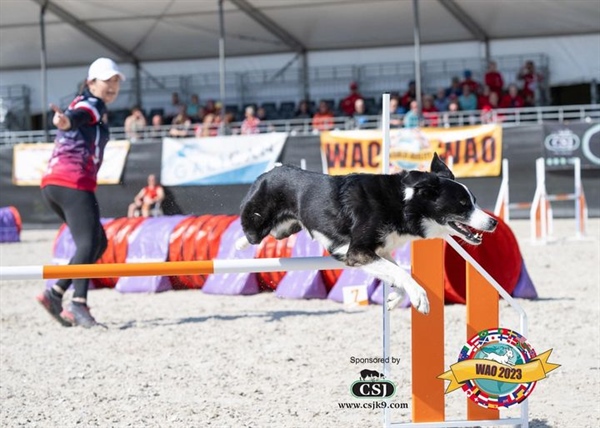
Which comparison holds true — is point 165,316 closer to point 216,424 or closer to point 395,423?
point 216,424

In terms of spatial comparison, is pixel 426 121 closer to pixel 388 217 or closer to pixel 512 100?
pixel 512 100

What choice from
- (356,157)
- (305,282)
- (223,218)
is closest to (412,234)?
(305,282)

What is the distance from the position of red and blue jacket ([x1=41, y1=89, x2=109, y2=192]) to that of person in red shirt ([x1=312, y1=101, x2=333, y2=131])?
1088 cm

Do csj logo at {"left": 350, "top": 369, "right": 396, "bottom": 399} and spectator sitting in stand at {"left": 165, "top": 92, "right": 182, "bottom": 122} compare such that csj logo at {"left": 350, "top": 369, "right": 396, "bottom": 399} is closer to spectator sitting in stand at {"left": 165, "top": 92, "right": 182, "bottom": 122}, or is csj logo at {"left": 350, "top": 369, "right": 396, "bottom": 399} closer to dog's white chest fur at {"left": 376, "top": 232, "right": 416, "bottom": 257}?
dog's white chest fur at {"left": 376, "top": 232, "right": 416, "bottom": 257}

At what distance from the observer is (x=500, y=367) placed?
328cm

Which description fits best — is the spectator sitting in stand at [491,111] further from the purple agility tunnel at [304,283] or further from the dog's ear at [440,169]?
the dog's ear at [440,169]

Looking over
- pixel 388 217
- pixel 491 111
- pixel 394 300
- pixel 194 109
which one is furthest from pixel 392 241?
pixel 194 109

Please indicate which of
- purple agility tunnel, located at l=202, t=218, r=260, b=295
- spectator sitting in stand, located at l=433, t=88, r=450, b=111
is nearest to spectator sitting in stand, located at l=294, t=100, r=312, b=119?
spectator sitting in stand, located at l=433, t=88, r=450, b=111

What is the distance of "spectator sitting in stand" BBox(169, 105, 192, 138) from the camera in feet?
54.9

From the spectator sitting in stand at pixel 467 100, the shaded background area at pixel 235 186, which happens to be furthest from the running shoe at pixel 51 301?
the spectator sitting in stand at pixel 467 100

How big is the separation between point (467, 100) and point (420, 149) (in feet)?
7.18

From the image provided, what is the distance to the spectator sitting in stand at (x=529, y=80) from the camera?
1648 cm

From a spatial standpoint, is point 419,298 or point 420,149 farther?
point 420,149

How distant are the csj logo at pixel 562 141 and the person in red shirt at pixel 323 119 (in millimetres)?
3929
